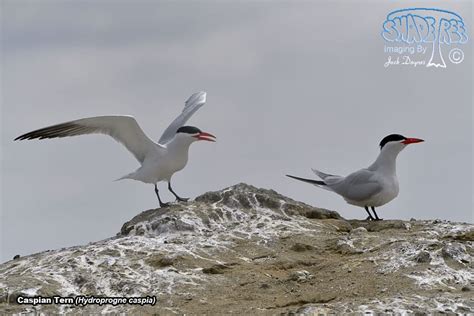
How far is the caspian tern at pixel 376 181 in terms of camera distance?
15008 mm

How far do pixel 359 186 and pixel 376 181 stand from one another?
31cm

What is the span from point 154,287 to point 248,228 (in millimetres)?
2328

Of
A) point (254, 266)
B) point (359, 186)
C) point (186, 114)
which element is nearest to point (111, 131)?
point (186, 114)

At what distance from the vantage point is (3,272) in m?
12.0

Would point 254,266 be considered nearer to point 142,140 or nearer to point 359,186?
point 359,186

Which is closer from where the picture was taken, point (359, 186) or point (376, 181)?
point (376, 181)

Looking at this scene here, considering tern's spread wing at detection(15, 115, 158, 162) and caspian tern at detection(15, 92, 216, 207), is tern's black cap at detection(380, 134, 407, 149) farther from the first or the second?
tern's spread wing at detection(15, 115, 158, 162)

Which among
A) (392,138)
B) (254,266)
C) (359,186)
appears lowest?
(254,266)

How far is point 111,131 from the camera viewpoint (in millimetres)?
15297

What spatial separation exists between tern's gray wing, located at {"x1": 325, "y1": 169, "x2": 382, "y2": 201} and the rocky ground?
4.71 ft

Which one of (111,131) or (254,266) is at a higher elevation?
(111,131)
